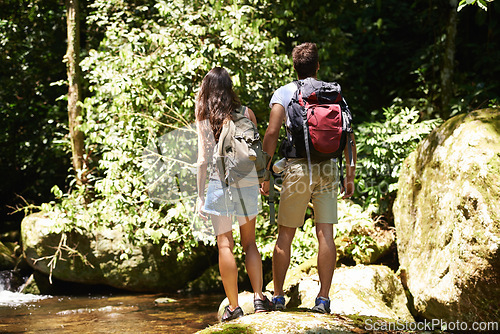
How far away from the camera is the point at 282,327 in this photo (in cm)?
334

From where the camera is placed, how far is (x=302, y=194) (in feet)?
12.6

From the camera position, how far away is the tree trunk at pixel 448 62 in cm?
854

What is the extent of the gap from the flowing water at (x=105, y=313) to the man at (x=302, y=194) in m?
2.42

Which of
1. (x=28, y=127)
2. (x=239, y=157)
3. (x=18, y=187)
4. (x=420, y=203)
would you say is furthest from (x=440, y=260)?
(x=18, y=187)

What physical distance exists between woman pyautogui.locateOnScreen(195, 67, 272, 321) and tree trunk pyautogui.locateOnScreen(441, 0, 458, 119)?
598 centimetres

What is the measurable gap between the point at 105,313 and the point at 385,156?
464cm

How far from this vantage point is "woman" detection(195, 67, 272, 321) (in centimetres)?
366

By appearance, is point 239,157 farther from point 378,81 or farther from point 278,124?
point 378,81

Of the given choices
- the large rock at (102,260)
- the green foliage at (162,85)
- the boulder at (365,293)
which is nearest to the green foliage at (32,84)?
the large rock at (102,260)

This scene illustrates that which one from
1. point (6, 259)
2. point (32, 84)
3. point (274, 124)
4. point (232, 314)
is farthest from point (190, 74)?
point (32, 84)

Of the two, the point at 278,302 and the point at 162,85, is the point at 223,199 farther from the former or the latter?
the point at 162,85

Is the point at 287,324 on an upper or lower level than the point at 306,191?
lower

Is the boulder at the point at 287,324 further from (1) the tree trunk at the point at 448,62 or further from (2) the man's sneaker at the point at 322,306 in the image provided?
(1) the tree trunk at the point at 448,62

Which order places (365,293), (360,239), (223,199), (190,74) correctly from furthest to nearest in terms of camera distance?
1. (190,74)
2. (360,239)
3. (365,293)
4. (223,199)
